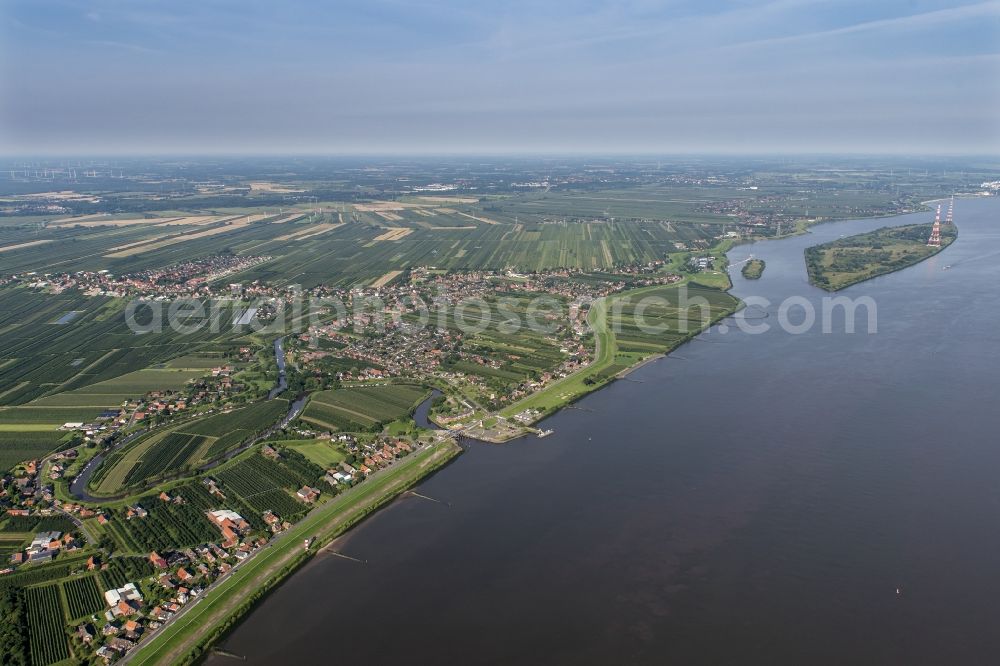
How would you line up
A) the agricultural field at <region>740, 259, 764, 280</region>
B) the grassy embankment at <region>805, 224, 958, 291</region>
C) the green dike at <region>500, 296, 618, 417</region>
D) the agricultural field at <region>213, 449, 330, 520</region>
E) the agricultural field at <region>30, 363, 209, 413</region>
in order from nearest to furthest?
1. the agricultural field at <region>213, 449, 330, 520</region>
2. the green dike at <region>500, 296, 618, 417</region>
3. the agricultural field at <region>30, 363, 209, 413</region>
4. the grassy embankment at <region>805, 224, 958, 291</region>
5. the agricultural field at <region>740, 259, 764, 280</region>

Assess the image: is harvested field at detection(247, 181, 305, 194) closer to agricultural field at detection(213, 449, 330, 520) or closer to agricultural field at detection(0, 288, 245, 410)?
agricultural field at detection(0, 288, 245, 410)

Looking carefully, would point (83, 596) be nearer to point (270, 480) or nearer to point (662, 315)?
point (270, 480)

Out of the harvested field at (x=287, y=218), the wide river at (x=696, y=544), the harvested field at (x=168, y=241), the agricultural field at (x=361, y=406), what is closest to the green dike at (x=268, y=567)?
the wide river at (x=696, y=544)

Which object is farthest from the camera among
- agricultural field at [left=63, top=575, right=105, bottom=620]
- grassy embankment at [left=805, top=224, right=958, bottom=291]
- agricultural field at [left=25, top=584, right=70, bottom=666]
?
grassy embankment at [left=805, top=224, right=958, bottom=291]

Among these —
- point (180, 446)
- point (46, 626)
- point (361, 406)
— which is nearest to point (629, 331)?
point (361, 406)

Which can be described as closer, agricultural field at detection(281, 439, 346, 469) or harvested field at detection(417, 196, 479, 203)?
agricultural field at detection(281, 439, 346, 469)

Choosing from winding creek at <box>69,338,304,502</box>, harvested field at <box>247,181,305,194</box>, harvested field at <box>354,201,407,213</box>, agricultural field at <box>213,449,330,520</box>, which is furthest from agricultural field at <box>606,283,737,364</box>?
harvested field at <box>247,181,305,194</box>

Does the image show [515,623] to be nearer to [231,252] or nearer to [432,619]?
[432,619]

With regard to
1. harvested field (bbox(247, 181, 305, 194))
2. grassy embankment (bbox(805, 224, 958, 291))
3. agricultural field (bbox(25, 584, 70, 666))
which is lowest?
agricultural field (bbox(25, 584, 70, 666))
